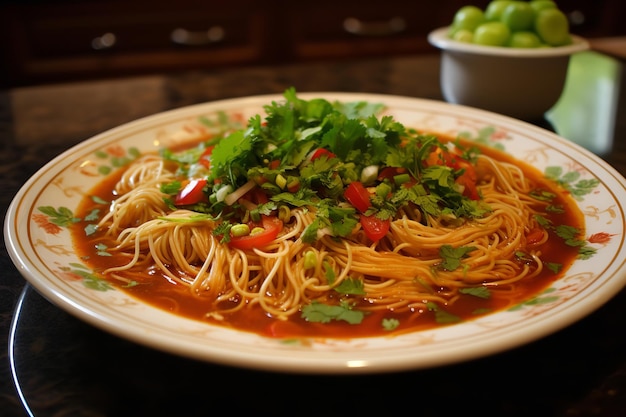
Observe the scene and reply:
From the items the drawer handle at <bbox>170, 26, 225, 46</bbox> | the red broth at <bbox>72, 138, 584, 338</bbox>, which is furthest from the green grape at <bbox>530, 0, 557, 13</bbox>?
the drawer handle at <bbox>170, 26, 225, 46</bbox>

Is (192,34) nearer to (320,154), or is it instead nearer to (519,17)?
(519,17)

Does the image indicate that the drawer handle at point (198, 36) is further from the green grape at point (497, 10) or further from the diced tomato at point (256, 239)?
the diced tomato at point (256, 239)

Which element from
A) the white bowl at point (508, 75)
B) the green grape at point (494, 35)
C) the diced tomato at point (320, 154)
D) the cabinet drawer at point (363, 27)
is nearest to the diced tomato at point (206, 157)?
the diced tomato at point (320, 154)

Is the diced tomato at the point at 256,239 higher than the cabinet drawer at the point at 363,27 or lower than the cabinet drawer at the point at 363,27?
higher

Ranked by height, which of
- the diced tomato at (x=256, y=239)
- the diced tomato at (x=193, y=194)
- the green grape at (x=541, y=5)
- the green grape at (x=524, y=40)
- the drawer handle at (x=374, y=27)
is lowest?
the drawer handle at (x=374, y=27)

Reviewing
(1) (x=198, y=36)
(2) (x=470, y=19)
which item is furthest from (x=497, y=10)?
(1) (x=198, y=36)

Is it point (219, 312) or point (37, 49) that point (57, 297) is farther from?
point (37, 49)

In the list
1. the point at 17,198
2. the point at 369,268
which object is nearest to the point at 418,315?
the point at 369,268

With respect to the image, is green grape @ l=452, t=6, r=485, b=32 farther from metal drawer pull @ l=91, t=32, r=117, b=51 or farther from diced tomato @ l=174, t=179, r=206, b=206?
metal drawer pull @ l=91, t=32, r=117, b=51
